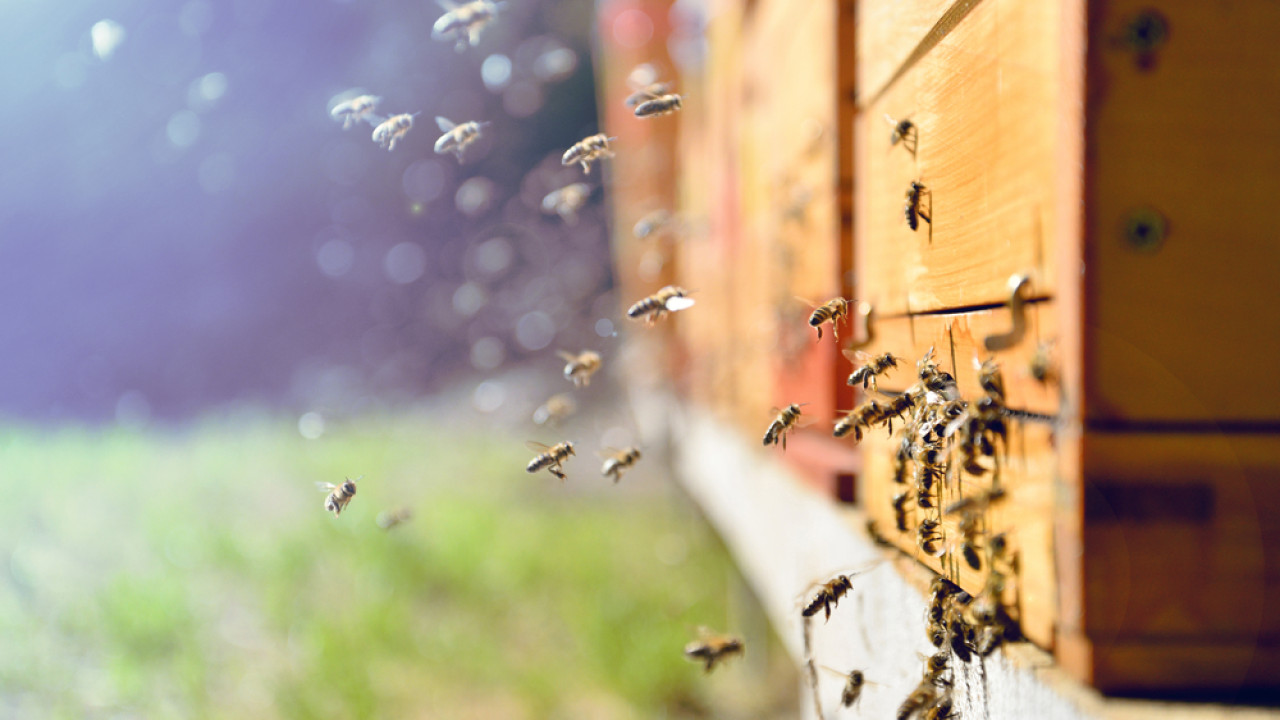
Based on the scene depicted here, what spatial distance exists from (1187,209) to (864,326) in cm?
85

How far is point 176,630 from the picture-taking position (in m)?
4.06

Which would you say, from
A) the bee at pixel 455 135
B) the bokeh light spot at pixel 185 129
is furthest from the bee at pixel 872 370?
the bokeh light spot at pixel 185 129

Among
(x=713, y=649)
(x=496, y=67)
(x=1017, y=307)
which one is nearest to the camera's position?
(x=1017, y=307)

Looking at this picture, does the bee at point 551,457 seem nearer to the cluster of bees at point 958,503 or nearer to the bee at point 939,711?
the cluster of bees at point 958,503

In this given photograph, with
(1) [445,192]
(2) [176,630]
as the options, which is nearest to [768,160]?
(2) [176,630]

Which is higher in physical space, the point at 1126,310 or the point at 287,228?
the point at 287,228

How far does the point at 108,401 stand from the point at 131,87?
7.42 metres

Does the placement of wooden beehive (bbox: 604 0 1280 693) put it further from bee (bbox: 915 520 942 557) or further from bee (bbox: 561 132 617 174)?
bee (bbox: 561 132 617 174)

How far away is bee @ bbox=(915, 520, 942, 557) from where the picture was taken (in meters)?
1.27

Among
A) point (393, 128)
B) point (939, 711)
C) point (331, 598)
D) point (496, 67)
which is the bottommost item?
point (331, 598)

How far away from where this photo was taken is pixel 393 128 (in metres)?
2.14

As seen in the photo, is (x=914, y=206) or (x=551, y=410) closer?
(x=914, y=206)

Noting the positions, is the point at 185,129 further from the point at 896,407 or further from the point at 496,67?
the point at 896,407

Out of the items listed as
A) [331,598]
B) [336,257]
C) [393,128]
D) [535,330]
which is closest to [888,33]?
[393,128]
